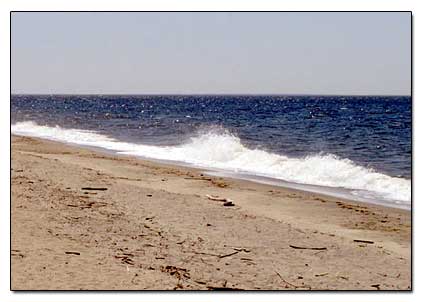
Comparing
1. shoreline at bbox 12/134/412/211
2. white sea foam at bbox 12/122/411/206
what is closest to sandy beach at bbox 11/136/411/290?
shoreline at bbox 12/134/412/211

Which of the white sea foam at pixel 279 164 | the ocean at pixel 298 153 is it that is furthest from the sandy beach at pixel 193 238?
the white sea foam at pixel 279 164

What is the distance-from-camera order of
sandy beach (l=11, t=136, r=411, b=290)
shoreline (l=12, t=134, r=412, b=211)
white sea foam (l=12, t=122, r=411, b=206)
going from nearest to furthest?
1. sandy beach (l=11, t=136, r=411, b=290)
2. shoreline (l=12, t=134, r=412, b=211)
3. white sea foam (l=12, t=122, r=411, b=206)

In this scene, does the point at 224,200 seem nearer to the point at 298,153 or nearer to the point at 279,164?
the point at 279,164

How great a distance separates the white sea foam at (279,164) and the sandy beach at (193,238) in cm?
154

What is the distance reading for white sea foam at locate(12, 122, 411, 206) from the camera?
502 inches

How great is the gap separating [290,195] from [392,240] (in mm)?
3642

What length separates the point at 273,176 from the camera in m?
15.1

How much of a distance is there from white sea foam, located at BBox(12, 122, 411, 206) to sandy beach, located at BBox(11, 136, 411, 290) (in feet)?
5.05

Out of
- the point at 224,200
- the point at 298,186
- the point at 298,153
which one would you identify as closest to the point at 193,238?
the point at 224,200

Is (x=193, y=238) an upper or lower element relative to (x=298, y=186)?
upper

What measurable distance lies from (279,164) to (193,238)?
Result: 9.32 m

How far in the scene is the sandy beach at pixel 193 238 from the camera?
6027 millimetres

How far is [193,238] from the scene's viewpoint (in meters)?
7.67

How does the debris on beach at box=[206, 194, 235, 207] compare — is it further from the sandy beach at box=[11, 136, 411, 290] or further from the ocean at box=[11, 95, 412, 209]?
the ocean at box=[11, 95, 412, 209]
